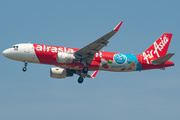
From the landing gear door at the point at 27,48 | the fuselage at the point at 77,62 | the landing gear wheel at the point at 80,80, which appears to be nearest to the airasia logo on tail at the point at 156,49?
the fuselage at the point at 77,62

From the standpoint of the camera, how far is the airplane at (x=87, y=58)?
163ft

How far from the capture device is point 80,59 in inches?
2018

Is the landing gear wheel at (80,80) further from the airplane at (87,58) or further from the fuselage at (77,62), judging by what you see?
the fuselage at (77,62)

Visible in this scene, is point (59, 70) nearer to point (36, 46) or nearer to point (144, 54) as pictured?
point (36, 46)

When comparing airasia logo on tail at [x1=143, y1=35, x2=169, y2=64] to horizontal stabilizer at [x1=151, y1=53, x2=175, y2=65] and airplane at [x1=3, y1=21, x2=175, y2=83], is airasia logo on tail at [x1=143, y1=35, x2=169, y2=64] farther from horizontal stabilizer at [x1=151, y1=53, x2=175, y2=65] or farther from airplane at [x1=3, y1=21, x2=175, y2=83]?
horizontal stabilizer at [x1=151, y1=53, x2=175, y2=65]

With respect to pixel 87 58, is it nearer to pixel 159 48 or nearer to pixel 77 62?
pixel 77 62

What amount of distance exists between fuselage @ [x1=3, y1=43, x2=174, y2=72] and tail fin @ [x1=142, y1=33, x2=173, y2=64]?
1552 mm

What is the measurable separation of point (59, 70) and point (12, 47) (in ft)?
30.3

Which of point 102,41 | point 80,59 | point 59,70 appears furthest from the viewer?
point 59,70

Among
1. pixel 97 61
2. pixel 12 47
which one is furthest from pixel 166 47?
pixel 12 47

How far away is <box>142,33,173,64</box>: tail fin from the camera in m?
55.9

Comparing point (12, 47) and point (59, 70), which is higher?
point (12, 47)

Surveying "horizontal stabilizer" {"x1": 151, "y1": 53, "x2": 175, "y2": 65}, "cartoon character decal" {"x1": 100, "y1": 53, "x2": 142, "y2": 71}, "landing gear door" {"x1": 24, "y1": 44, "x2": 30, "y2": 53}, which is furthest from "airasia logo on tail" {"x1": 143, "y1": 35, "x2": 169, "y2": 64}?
"landing gear door" {"x1": 24, "y1": 44, "x2": 30, "y2": 53}

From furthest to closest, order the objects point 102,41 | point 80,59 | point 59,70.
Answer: point 59,70
point 80,59
point 102,41
